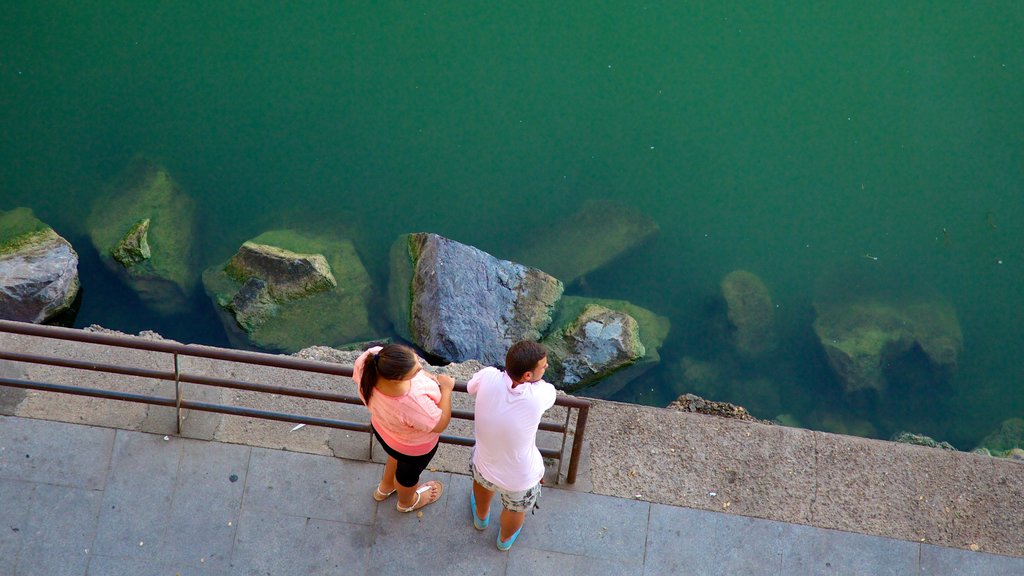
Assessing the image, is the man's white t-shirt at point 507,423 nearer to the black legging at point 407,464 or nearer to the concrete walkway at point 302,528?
the black legging at point 407,464

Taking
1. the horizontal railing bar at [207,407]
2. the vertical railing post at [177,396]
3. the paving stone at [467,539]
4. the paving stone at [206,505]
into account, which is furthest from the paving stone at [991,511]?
the vertical railing post at [177,396]

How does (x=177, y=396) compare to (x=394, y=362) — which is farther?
(x=177, y=396)

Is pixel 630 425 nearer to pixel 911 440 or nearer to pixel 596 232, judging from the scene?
pixel 911 440

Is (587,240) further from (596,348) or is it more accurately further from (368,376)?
(368,376)

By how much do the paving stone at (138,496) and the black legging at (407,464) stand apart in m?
1.29

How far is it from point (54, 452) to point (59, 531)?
43 cm

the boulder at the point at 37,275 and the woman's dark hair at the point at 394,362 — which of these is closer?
the woman's dark hair at the point at 394,362

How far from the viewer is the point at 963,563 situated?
437 cm

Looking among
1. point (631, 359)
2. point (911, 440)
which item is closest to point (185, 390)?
point (631, 359)

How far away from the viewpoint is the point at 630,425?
4637 millimetres

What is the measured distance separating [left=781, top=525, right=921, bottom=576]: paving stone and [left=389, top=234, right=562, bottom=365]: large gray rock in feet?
8.67

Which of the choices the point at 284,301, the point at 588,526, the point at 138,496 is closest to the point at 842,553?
the point at 588,526

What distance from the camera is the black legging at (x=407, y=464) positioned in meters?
3.66

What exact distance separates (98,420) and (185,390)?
456 mm
